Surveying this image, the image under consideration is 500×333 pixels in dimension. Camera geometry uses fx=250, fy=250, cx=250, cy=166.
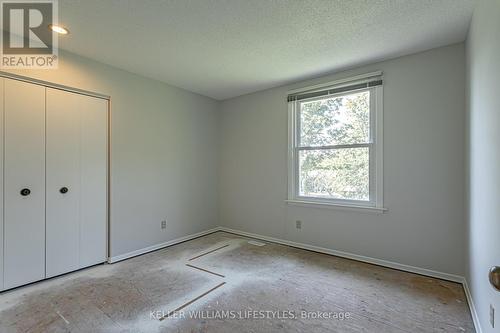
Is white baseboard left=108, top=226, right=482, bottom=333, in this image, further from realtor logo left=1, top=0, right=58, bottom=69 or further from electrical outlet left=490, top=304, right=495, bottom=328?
realtor logo left=1, top=0, right=58, bottom=69

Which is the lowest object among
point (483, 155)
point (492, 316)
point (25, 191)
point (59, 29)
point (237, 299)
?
point (237, 299)

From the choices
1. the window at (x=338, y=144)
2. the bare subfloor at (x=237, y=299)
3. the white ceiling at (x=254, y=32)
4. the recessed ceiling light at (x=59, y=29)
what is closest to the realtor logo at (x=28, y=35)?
the recessed ceiling light at (x=59, y=29)

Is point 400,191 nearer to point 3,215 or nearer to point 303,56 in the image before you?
point 303,56

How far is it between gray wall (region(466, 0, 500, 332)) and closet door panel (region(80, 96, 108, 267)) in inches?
147

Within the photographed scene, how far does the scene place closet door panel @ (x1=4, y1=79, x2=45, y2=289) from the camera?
2.44 metres

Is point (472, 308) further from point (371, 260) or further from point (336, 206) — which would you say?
point (336, 206)

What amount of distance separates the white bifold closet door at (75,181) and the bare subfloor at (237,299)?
255mm

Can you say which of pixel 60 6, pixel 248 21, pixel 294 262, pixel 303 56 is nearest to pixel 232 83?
pixel 303 56

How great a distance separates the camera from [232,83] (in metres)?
3.94

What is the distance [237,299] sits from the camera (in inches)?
91.2

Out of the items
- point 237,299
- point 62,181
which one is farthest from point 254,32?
point 62,181

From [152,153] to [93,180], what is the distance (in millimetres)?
877

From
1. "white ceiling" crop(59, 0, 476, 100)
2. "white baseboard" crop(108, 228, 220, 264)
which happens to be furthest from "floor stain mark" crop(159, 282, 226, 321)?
"white ceiling" crop(59, 0, 476, 100)

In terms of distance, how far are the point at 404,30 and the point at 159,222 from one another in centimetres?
386
